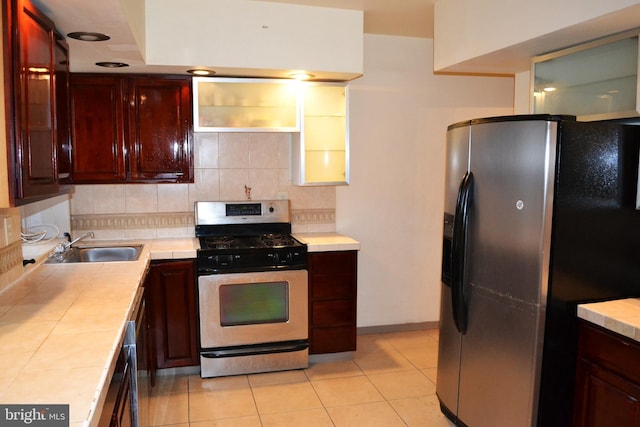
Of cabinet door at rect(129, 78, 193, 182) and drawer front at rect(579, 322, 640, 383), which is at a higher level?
cabinet door at rect(129, 78, 193, 182)

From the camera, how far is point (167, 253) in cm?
342

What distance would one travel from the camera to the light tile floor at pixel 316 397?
302cm

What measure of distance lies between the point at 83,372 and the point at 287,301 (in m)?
2.22

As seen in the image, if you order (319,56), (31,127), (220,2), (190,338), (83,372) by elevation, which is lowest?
(190,338)

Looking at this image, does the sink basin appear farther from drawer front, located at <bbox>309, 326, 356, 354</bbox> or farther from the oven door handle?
drawer front, located at <bbox>309, 326, 356, 354</bbox>

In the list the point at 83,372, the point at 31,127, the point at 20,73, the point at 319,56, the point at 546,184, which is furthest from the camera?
the point at 319,56

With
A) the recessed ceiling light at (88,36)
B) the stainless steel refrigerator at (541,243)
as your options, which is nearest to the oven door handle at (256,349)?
the stainless steel refrigerator at (541,243)

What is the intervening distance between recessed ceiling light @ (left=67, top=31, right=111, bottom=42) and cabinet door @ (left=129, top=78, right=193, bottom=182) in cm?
96

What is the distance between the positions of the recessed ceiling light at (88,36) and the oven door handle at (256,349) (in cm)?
210

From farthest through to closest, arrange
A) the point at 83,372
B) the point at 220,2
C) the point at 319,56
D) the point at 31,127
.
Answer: the point at 319,56
the point at 220,2
the point at 31,127
the point at 83,372

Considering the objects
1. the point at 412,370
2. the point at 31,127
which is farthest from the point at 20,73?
the point at 412,370

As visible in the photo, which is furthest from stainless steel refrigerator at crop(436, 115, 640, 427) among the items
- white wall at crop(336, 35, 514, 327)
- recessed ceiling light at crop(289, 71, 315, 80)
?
white wall at crop(336, 35, 514, 327)

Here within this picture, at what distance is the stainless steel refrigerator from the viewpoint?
2221 millimetres

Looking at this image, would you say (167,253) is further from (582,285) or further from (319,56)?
(582,285)
